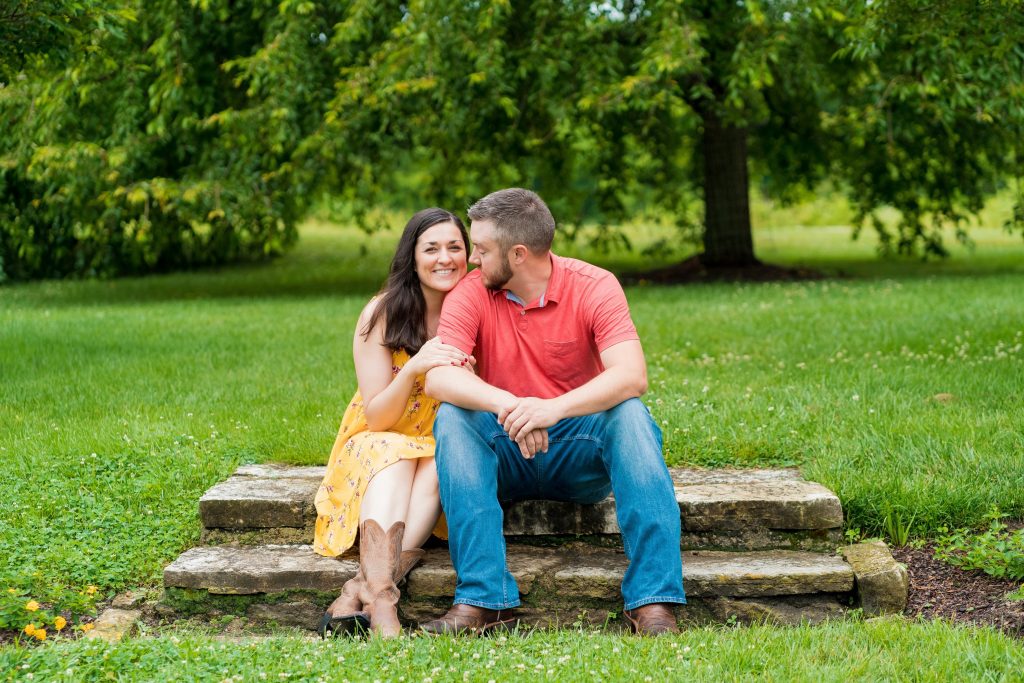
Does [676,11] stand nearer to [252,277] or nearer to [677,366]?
[677,366]

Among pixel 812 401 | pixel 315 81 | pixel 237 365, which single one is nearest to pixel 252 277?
pixel 315 81

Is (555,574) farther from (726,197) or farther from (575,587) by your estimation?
(726,197)

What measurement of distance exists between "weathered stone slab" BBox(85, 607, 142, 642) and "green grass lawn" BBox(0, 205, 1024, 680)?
17 cm

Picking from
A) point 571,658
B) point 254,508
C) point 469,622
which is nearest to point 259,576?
point 254,508

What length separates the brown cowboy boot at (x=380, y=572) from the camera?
3885mm

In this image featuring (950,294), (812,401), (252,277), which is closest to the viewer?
(812,401)

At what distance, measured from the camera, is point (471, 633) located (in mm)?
3822

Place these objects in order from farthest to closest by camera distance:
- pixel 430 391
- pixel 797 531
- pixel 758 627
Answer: pixel 797 531 → pixel 430 391 → pixel 758 627

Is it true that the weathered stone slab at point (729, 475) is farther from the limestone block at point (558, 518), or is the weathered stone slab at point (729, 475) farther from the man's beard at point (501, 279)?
the man's beard at point (501, 279)

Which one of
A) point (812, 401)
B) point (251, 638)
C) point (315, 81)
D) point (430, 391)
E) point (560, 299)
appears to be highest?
point (315, 81)

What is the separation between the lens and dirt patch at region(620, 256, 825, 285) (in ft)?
49.3

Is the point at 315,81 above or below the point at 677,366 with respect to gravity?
above

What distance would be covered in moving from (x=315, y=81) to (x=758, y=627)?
36.0 ft

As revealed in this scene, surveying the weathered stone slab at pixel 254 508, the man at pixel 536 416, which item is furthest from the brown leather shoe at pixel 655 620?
the weathered stone slab at pixel 254 508
